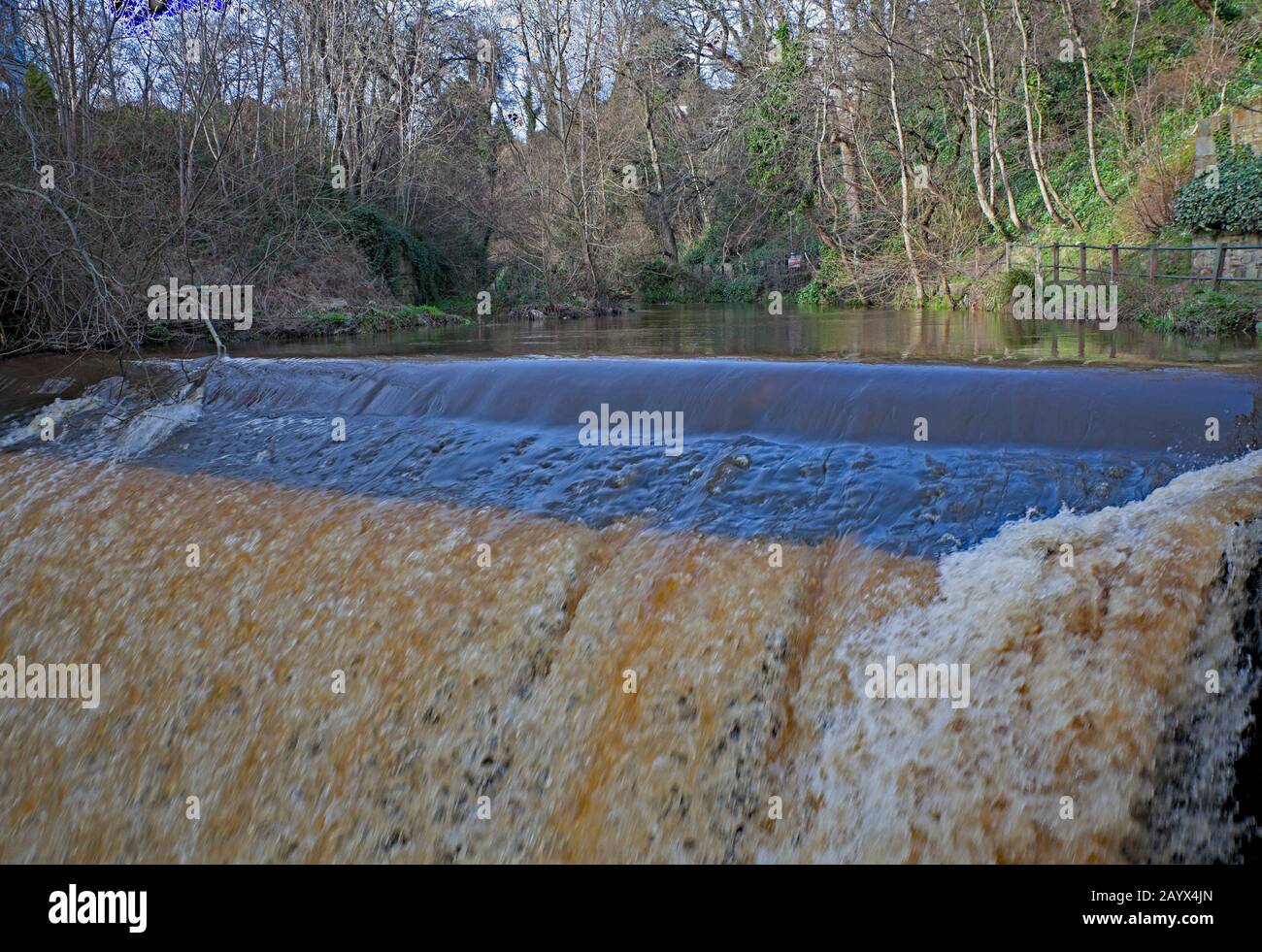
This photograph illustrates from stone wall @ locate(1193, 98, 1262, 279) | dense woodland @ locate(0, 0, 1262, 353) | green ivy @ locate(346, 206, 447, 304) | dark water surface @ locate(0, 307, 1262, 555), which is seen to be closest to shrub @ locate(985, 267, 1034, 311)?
dense woodland @ locate(0, 0, 1262, 353)

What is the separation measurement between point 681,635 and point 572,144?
25.0 meters

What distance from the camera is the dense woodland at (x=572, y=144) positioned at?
10.9 m

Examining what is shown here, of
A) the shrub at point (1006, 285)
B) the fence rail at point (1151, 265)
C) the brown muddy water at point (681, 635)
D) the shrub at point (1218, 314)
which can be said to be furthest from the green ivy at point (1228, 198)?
the brown muddy water at point (681, 635)

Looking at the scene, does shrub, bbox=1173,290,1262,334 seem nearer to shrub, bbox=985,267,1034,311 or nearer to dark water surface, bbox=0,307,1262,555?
dark water surface, bbox=0,307,1262,555

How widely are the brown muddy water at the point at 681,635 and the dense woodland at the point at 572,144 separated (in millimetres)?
4322

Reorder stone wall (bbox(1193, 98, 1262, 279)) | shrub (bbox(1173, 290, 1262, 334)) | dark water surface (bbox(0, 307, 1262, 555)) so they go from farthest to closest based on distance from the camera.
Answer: stone wall (bbox(1193, 98, 1262, 279)) → shrub (bbox(1173, 290, 1262, 334)) → dark water surface (bbox(0, 307, 1262, 555))

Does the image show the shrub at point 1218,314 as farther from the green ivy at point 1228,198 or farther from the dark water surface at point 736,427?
the green ivy at point 1228,198

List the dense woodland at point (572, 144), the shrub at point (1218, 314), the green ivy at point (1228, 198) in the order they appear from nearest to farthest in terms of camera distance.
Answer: the dense woodland at point (572, 144), the shrub at point (1218, 314), the green ivy at point (1228, 198)

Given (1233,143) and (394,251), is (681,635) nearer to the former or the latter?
(1233,143)

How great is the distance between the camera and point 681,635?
13.1 feet

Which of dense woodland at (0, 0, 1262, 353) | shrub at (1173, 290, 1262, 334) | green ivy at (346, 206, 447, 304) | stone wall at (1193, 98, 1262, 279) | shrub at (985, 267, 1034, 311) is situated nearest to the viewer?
dense woodland at (0, 0, 1262, 353)

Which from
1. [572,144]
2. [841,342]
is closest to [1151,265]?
[841,342]

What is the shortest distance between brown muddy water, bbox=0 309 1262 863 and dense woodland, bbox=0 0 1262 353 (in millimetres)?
4322

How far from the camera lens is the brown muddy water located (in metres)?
3.31
